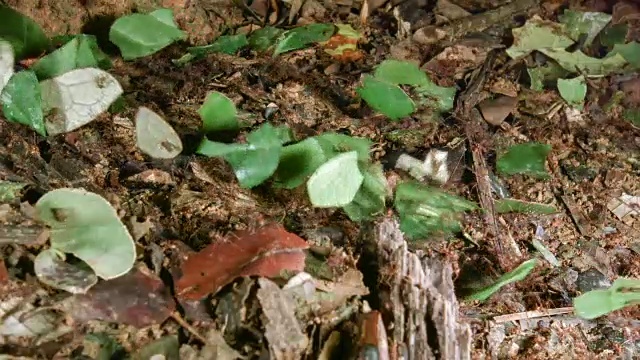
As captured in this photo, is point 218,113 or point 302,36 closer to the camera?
point 218,113

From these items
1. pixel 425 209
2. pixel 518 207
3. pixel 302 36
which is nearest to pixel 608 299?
pixel 518 207

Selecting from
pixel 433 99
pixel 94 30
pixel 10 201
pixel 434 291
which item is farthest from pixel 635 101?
pixel 10 201

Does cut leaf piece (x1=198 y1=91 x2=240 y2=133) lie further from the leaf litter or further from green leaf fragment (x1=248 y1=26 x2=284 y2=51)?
green leaf fragment (x1=248 y1=26 x2=284 y2=51)

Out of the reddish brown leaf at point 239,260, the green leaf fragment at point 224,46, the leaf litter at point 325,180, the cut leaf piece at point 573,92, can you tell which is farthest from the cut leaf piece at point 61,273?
the cut leaf piece at point 573,92

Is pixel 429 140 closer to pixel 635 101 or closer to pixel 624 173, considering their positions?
pixel 624 173

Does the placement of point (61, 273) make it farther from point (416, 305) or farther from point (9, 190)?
point (416, 305)

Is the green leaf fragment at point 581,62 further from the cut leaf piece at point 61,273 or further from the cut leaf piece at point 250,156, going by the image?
the cut leaf piece at point 61,273
